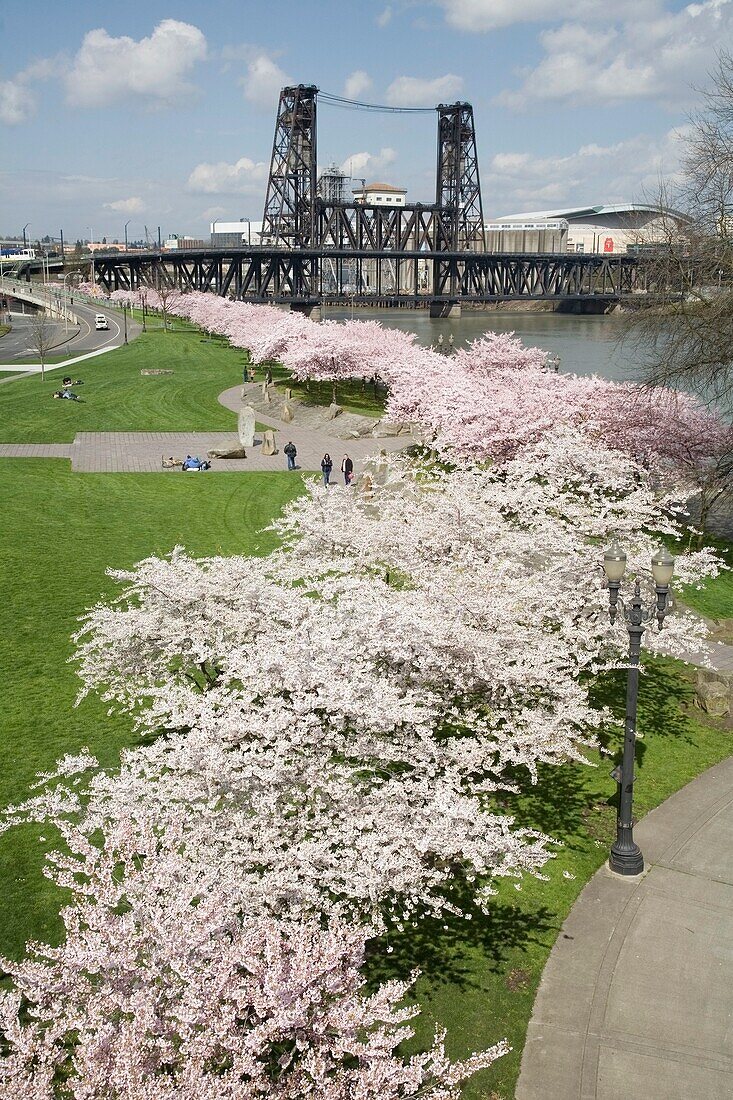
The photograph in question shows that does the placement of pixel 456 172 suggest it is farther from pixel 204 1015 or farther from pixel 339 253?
pixel 204 1015

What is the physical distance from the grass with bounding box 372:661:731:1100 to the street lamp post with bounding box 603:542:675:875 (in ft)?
2.05

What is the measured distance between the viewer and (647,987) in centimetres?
1149

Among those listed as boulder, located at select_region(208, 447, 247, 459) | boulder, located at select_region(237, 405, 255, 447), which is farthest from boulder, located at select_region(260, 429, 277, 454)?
boulder, located at select_region(208, 447, 247, 459)

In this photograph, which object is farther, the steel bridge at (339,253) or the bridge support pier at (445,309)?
the bridge support pier at (445,309)

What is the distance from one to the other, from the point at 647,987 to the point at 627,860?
244 centimetres

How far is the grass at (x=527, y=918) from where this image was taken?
1097cm

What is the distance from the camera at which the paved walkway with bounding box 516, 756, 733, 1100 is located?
10.2 m

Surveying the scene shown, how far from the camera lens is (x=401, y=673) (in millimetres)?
13258

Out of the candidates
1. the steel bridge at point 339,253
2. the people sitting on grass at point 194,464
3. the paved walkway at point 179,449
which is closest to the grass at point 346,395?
the paved walkway at point 179,449

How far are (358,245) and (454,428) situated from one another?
13415cm

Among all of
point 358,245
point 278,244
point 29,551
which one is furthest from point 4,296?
point 29,551

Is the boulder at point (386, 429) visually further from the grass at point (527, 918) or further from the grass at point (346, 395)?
the grass at point (527, 918)

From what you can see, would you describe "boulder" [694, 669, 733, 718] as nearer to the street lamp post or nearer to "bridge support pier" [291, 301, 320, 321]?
the street lamp post

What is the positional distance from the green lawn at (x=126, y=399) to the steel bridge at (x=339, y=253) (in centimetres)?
5660
